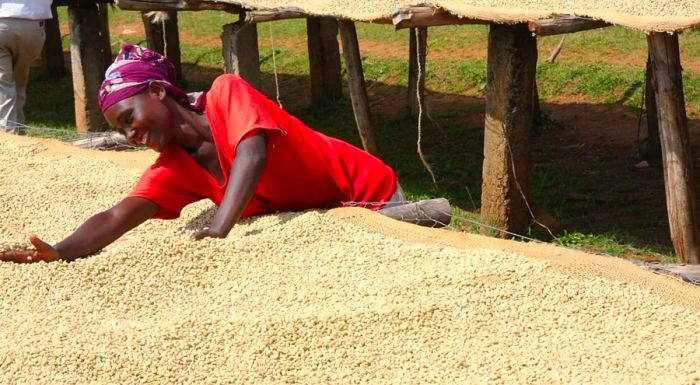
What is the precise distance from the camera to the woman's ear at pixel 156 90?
A: 359 cm

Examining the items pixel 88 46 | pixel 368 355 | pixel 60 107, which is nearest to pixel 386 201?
pixel 368 355

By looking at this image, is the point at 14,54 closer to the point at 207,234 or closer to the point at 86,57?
the point at 86,57

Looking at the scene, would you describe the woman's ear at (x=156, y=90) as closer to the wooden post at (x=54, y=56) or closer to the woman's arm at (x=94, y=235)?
the woman's arm at (x=94, y=235)

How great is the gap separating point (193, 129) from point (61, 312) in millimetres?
785

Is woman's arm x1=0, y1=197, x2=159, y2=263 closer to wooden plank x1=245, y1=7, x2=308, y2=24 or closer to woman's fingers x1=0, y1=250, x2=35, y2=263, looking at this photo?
woman's fingers x1=0, y1=250, x2=35, y2=263

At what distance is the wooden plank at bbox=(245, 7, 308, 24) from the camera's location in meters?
6.29

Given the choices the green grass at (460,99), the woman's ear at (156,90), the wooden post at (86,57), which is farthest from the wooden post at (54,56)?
the woman's ear at (156,90)

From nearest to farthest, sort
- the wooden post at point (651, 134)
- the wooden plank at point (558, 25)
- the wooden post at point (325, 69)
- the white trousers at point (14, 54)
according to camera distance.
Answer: the wooden plank at point (558, 25) < the white trousers at point (14, 54) < the wooden post at point (651, 134) < the wooden post at point (325, 69)

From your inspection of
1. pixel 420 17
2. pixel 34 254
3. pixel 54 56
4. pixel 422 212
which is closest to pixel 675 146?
pixel 420 17

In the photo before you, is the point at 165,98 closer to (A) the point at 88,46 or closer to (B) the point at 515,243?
(B) the point at 515,243

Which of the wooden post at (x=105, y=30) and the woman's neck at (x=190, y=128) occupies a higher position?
the woman's neck at (x=190, y=128)

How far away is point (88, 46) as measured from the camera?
849cm

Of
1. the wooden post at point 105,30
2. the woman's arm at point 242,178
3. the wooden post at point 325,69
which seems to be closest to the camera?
the woman's arm at point 242,178

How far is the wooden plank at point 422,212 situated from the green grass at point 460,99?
2.29 meters
